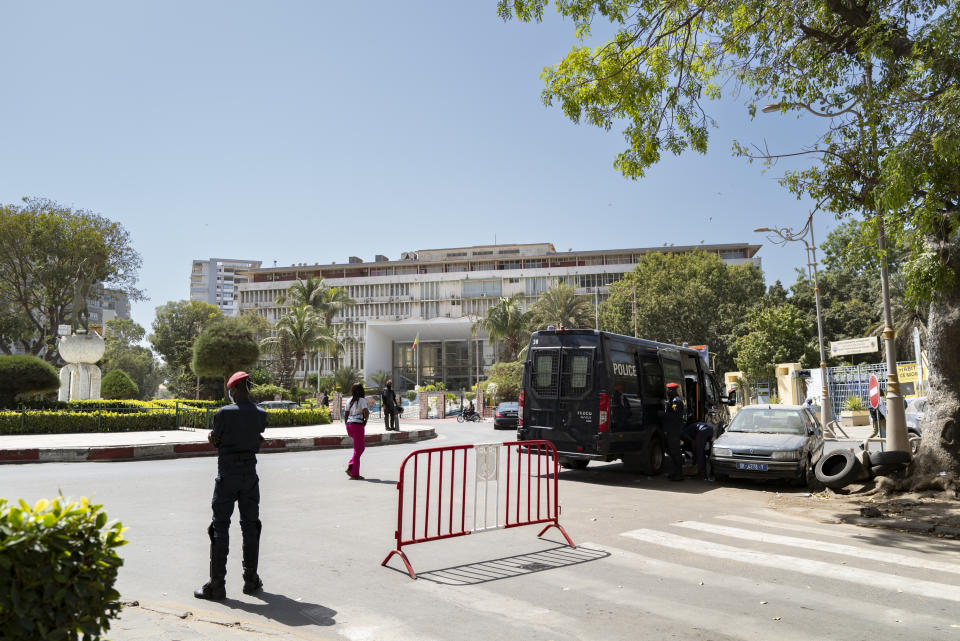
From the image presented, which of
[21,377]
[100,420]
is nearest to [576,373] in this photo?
[100,420]

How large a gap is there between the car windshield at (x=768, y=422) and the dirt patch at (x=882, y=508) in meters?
1.91

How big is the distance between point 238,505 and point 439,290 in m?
90.5

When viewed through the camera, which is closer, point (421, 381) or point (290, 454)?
point (290, 454)

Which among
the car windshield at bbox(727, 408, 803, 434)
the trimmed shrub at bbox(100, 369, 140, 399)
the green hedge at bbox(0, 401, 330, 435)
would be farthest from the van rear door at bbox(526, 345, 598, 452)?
the trimmed shrub at bbox(100, 369, 140, 399)

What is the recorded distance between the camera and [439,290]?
95.6 m

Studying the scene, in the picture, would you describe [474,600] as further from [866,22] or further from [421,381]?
[421,381]

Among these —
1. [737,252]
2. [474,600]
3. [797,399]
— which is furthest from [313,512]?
[737,252]

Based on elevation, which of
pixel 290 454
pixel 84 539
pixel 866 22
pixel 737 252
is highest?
pixel 737 252

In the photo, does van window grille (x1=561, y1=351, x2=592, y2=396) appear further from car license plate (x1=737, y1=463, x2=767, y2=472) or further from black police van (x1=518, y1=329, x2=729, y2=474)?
car license plate (x1=737, y1=463, x2=767, y2=472)

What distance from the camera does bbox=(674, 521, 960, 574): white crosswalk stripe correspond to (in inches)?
256

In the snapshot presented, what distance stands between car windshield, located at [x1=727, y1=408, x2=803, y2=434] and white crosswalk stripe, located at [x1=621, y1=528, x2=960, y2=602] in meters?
6.23

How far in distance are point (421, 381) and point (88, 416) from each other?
78.8 meters

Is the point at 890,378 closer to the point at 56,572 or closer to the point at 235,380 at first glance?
the point at 235,380

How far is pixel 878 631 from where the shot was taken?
4559 millimetres
